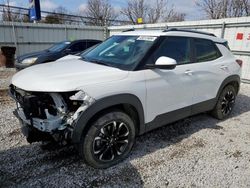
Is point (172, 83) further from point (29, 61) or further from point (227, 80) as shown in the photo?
point (29, 61)

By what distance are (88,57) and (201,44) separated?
79.1 inches

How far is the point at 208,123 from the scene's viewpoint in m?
4.43

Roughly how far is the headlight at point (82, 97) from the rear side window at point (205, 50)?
2.16 m

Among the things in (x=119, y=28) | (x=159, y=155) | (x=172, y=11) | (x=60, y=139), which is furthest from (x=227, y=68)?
(x=172, y=11)

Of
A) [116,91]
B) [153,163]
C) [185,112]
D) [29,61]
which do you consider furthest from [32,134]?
[29,61]

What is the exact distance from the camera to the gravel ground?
8.73 ft

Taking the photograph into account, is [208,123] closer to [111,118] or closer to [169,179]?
[169,179]

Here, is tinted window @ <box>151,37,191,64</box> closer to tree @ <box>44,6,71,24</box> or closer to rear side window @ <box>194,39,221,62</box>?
rear side window @ <box>194,39,221,62</box>

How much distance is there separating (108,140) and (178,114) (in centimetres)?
134

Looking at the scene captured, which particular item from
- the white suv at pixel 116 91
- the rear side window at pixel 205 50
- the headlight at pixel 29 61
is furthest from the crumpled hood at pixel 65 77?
the headlight at pixel 29 61

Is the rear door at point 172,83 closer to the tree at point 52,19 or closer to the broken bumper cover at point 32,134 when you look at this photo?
the broken bumper cover at point 32,134

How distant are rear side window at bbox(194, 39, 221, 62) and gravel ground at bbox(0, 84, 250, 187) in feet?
4.43

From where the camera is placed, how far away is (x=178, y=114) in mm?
3561

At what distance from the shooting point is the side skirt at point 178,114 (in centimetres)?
326
